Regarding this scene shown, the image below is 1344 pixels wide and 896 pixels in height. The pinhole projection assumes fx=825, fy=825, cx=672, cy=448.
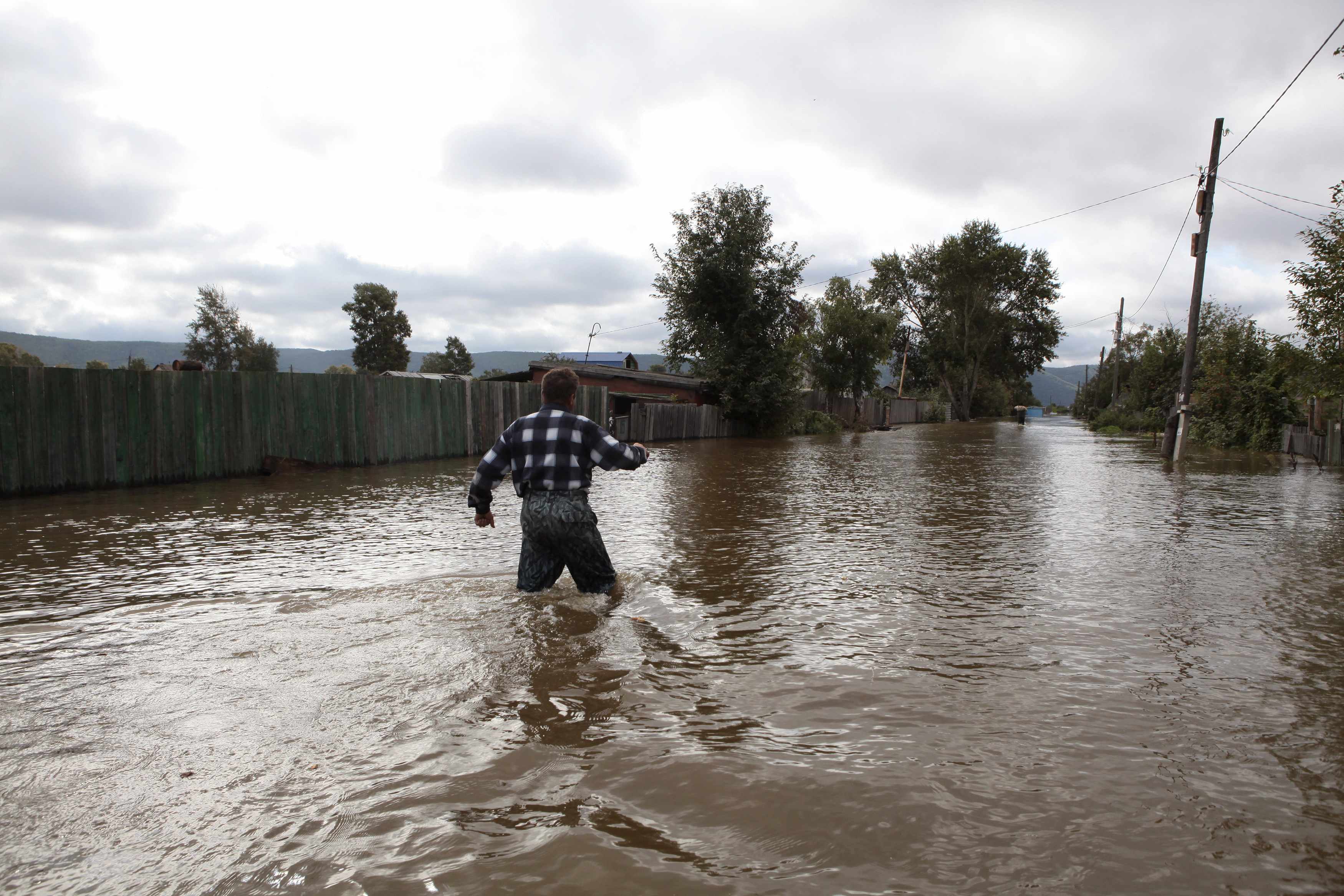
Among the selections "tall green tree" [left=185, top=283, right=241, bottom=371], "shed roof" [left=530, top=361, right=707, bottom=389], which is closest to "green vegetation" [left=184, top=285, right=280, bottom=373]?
"tall green tree" [left=185, top=283, right=241, bottom=371]

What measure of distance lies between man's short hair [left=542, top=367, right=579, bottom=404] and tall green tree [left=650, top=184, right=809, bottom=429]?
91.6 feet

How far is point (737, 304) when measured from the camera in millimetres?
32969

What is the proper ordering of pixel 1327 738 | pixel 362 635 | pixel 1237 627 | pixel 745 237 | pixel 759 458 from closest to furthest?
1. pixel 1327 738
2. pixel 362 635
3. pixel 1237 627
4. pixel 759 458
5. pixel 745 237

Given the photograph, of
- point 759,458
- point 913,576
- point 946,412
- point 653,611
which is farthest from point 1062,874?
point 946,412

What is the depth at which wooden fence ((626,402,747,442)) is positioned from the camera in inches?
1066

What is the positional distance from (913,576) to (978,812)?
3.92 meters

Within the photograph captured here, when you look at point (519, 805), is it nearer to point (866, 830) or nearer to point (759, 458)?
point (866, 830)

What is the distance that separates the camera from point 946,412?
6781cm

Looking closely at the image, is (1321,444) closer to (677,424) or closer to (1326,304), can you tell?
(1326,304)

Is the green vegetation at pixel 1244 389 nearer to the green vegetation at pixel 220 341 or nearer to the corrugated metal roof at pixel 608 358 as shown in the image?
the corrugated metal roof at pixel 608 358

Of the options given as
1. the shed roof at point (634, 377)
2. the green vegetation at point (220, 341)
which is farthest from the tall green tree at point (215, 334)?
the shed roof at point (634, 377)

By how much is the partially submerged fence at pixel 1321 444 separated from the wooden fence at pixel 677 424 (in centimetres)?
1756

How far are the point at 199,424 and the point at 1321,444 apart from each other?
75.0 feet

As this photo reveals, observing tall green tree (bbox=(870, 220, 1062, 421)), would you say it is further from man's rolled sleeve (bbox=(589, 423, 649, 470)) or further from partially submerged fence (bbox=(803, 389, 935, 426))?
man's rolled sleeve (bbox=(589, 423, 649, 470))
